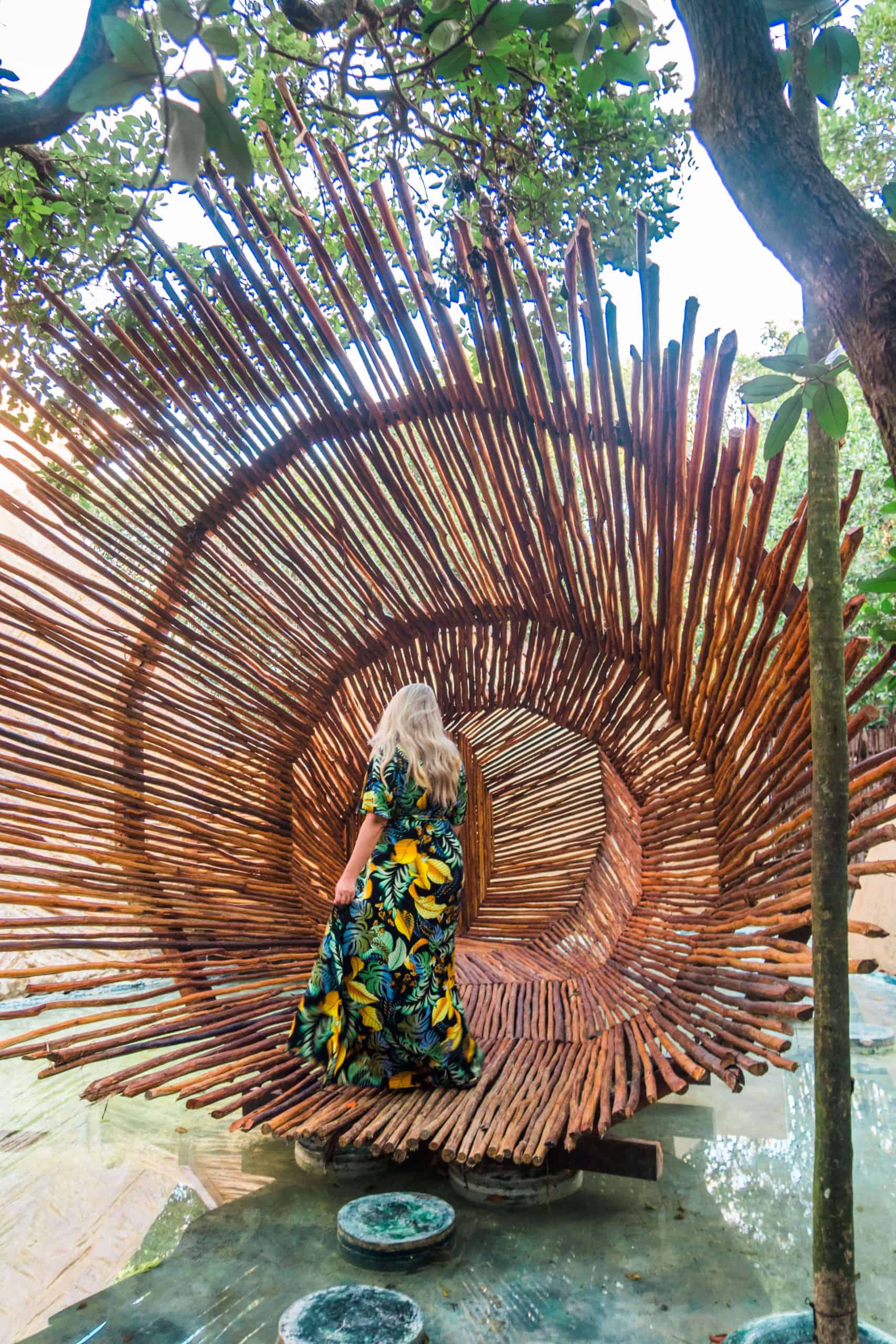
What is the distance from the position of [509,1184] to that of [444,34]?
2163 mm

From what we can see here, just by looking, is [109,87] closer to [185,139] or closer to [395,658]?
[185,139]

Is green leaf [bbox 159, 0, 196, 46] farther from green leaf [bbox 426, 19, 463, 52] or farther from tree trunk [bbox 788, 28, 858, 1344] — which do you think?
tree trunk [bbox 788, 28, 858, 1344]

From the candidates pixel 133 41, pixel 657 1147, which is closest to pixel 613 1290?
pixel 657 1147

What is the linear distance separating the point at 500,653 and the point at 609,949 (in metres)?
0.98

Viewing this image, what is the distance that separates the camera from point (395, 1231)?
1.97 m

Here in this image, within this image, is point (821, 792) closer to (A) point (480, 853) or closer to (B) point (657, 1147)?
(B) point (657, 1147)

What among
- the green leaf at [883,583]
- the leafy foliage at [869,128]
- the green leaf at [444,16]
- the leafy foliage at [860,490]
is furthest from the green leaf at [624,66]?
the leafy foliage at [869,128]

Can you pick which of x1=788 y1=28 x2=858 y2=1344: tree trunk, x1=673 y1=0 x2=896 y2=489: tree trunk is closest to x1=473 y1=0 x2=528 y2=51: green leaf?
x1=673 y1=0 x2=896 y2=489: tree trunk

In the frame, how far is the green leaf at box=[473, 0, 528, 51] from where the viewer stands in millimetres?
1219

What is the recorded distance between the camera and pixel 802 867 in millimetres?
2035

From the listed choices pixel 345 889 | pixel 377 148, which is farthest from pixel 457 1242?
pixel 377 148

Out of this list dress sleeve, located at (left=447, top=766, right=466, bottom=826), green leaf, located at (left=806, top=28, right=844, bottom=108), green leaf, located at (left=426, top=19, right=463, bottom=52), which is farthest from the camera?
dress sleeve, located at (left=447, top=766, right=466, bottom=826)

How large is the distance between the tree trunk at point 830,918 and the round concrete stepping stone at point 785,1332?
0.57ft

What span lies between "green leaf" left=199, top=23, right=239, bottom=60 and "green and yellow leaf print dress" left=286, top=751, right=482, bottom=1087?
1905 millimetres
